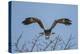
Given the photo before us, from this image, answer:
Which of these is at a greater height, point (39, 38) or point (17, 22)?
point (17, 22)

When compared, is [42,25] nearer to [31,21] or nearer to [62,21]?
[31,21]

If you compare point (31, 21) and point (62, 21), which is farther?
point (62, 21)

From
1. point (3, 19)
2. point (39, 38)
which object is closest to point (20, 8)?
point (3, 19)

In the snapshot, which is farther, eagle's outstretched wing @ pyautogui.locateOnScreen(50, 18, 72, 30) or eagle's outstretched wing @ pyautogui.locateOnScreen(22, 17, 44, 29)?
eagle's outstretched wing @ pyautogui.locateOnScreen(50, 18, 72, 30)

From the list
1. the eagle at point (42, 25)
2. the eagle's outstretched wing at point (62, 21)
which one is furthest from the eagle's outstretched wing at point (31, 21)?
the eagle's outstretched wing at point (62, 21)

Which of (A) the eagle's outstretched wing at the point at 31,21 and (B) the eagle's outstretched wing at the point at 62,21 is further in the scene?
(B) the eagle's outstretched wing at the point at 62,21

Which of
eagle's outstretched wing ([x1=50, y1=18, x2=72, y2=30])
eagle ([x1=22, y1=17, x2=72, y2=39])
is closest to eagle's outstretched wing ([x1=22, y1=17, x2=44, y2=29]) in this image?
eagle ([x1=22, y1=17, x2=72, y2=39])

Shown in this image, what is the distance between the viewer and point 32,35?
6.54 feet

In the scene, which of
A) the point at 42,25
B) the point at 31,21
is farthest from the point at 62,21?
the point at 31,21

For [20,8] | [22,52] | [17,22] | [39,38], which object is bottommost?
[22,52]

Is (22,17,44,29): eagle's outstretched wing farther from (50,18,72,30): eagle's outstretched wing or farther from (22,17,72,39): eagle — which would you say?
(50,18,72,30): eagle's outstretched wing

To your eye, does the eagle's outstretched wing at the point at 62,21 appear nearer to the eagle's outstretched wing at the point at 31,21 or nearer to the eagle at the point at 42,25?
the eagle at the point at 42,25

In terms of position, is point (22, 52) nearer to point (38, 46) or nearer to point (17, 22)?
Answer: point (38, 46)

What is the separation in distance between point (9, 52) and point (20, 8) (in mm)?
494
